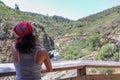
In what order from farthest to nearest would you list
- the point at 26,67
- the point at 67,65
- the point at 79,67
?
1. the point at 79,67
2. the point at 67,65
3. the point at 26,67

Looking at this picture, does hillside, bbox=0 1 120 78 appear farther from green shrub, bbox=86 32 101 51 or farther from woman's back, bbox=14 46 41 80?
woman's back, bbox=14 46 41 80

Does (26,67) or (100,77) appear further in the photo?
(100,77)

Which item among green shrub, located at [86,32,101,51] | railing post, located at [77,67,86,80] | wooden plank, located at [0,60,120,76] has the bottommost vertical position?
green shrub, located at [86,32,101,51]

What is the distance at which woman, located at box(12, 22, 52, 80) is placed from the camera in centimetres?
238

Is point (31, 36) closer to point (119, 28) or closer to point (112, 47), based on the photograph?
point (112, 47)

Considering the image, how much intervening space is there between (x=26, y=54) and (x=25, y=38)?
116 millimetres

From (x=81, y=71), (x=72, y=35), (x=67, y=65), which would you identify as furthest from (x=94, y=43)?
(x=67, y=65)

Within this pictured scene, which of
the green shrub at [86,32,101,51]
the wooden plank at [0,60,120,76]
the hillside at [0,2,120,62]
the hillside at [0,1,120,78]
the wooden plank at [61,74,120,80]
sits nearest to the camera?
the wooden plank at [0,60,120,76]

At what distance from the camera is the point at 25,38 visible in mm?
2387

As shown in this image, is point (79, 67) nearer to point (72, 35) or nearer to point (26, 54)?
point (26, 54)

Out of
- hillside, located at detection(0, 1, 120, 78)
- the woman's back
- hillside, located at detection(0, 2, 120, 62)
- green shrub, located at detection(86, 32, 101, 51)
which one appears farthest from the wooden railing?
green shrub, located at detection(86, 32, 101, 51)

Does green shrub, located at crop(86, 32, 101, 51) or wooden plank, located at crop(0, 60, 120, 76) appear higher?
wooden plank, located at crop(0, 60, 120, 76)

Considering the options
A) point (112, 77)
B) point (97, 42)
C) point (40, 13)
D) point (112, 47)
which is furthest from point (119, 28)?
point (112, 77)

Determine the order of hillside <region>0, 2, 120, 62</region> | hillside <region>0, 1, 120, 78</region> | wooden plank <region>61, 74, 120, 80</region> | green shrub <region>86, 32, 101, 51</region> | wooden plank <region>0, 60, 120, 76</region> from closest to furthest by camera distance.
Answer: wooden plank <region>0, 60, 120, 76</region>
wooden plank <region>61, 74, 120, 80</region>
hillside <region>0, 1, 120, 78</region>
hillside <region>0, 2, 120, 62</region>
green shrub <region>86, 32, 101, 51</region>
